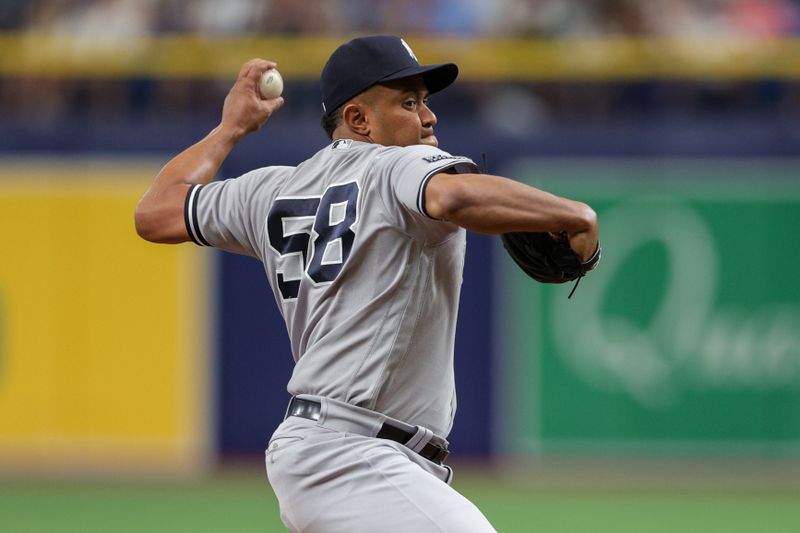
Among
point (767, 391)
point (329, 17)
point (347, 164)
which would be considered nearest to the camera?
point (347, 164)

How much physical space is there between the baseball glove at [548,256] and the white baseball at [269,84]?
100cm

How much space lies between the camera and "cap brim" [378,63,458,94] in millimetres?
3957

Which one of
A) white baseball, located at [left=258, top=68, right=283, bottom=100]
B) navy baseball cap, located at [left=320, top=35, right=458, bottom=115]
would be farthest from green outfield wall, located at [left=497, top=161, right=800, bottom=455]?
navy baseball cap, located at [left=320, top=35, right=458, bottom=115]

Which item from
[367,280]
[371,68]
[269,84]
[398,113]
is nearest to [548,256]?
[367,280]

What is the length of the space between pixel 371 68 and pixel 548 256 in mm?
766

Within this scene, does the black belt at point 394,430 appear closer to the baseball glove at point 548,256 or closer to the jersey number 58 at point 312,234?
the jersey number 58 at point 312,234

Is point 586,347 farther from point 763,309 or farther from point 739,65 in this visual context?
point 739,65

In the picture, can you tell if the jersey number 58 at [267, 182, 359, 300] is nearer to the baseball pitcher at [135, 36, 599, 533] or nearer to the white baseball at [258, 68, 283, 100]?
the baseball pitcher at [135, 36, 599, 533]

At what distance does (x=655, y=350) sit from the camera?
1031 centimetres

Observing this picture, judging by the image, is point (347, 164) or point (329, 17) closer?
point (347, 164)

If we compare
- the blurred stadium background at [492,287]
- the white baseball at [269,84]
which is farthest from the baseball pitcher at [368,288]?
the blurred stadium background at [492,287]

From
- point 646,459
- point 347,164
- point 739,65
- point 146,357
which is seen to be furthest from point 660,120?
point 347,164

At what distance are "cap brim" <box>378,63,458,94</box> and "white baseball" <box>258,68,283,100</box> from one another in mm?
580

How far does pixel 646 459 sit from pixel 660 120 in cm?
260
